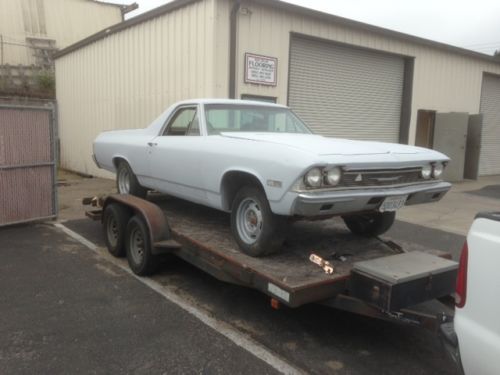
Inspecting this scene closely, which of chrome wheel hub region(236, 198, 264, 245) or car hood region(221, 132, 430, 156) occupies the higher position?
car hood region(221, 132, 430, 156)

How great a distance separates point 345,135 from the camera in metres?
12.7

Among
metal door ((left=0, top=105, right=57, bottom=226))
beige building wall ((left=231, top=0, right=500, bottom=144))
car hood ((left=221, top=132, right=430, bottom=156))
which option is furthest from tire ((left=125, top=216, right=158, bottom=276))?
beige building wall ((left=231, top=0, right=500, bottom=144))

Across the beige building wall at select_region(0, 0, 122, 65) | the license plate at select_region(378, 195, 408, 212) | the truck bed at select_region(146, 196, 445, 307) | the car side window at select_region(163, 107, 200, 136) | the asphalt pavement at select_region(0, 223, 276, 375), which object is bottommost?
the asphalt pavement at select_region(0, 223, 276, 375)

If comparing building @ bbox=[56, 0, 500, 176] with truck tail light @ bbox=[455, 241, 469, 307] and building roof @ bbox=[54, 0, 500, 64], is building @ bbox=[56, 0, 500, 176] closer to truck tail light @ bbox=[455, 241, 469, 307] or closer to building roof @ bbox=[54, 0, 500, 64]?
building roof @ bbox=[54, 0, 500, 64]

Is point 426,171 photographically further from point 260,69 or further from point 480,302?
point 260,69

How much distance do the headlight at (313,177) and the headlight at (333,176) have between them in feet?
0.23

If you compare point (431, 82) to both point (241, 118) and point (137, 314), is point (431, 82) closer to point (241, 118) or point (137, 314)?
point (241, 118)

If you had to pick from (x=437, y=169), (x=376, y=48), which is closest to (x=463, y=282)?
(x=437, y=169)

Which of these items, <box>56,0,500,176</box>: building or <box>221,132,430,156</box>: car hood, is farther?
<box>56,0,500,176</box>: building

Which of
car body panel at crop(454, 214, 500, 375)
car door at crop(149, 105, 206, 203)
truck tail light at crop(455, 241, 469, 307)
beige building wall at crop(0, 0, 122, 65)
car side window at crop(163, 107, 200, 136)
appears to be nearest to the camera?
car body panel at crop(454, 214, 500, 375)

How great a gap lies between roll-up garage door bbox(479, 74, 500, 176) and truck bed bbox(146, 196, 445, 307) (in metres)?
14.4

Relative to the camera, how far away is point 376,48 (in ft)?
41.2

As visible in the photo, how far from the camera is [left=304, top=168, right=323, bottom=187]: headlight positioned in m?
3.51

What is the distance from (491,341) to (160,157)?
4079 millimetres
